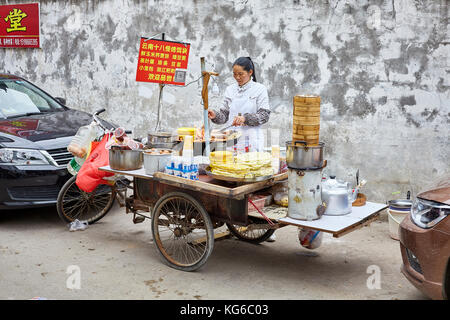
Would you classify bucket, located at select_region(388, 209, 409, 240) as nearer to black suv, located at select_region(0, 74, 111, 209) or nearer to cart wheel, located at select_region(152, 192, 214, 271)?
cart wheel, located at select_region(152, 192, 214, 271)

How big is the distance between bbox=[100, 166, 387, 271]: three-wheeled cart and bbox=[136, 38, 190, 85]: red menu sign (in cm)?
140

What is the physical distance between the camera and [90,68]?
371 inches

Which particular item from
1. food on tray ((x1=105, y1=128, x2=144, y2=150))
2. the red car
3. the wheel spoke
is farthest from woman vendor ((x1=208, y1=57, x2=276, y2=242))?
the red car

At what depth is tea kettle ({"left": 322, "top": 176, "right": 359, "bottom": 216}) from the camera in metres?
4.50

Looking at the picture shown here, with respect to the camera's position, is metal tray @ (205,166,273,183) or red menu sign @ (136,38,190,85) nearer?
metal tray @ (205,166,273,183)

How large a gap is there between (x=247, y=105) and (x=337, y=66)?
1855 mm

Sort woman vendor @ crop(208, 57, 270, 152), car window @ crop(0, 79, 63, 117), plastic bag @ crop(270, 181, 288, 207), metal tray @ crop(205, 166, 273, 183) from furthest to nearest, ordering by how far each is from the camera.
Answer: car window @ crop(0, 79, 63, 117) < woman vendor @ crop(208, 57, 270, 152) < plastic bag @ crop(270, 181, 288, 207) < metal tray @ crop(205, 166, 273, 183)

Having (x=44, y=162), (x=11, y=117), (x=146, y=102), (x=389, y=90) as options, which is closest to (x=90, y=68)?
(x=146, y=102)

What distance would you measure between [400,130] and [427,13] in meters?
1.49

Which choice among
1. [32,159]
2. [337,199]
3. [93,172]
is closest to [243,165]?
[337,199]

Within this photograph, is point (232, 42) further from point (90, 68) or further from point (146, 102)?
point (90, 68)

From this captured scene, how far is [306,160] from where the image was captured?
171 inches

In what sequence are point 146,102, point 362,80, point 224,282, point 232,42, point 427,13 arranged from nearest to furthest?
point 224,282
point 427,13
point 362,80
point 232,42
point 146,102
